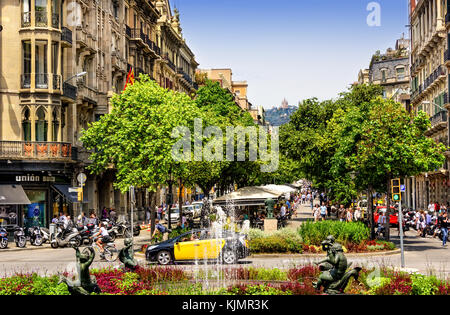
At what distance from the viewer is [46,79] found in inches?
1620

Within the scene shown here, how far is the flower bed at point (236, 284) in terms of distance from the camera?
1456cm

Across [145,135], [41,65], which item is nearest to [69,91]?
[41,65]

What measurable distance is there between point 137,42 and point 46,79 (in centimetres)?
2193

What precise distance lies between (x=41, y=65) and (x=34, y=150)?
17.9 feet

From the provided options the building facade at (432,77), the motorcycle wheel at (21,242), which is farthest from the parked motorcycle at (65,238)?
the building facade at (432,77)

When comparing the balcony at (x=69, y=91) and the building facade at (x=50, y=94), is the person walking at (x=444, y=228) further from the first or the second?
the balcony at (x=69, y=91)

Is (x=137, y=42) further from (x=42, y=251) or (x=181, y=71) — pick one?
(x=42, y=251)

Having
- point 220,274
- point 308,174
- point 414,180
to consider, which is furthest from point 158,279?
point 414,180

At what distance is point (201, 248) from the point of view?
25844 mm

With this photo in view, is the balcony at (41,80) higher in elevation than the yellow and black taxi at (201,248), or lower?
higher

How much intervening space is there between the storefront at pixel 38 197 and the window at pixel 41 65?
5.70 m

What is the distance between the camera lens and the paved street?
24044mm

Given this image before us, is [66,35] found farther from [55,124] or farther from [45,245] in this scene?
[45,245]

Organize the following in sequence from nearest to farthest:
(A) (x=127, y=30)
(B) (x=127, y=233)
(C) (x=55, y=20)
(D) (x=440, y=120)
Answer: (B) (x=127, y=233), (C) (x=55, y=20), (D) (x=440, y=120), (A) (x=127, y=30)
